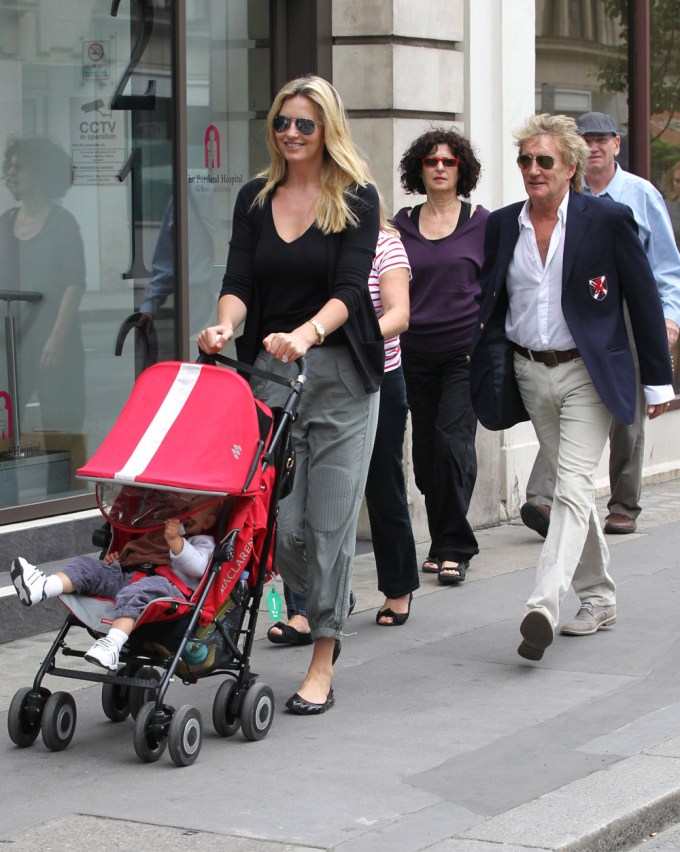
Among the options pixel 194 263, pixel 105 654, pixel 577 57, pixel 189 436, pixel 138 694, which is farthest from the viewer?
pixel 577 57

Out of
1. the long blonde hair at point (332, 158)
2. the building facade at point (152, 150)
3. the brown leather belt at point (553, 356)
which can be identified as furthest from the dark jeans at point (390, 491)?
the building facade at point (152, 150)

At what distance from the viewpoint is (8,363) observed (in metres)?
7.92

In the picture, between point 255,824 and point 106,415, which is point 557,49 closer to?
point 106,415

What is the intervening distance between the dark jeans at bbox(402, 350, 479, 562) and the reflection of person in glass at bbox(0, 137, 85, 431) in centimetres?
166

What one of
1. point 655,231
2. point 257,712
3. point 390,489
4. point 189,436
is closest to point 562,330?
point 390,489

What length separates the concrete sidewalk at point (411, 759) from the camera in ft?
14.9

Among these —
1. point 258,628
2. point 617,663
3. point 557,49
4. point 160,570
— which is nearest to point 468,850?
point 160,570

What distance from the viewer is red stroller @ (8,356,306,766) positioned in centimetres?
507

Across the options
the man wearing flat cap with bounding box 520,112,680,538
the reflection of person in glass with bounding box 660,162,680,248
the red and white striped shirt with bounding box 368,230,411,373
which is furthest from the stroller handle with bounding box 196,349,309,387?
the reflection of person in glass with bounding box 660,162,680,248

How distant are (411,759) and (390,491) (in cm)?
193

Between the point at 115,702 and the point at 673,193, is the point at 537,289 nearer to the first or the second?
the point at 115,702

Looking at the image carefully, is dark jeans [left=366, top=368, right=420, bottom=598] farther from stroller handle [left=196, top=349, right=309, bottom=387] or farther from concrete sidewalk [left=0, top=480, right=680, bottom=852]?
stroller handle [left=196, top=349, right=309, bottom=387]

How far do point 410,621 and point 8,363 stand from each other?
2.29 m

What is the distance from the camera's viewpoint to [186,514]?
520 centimetres
